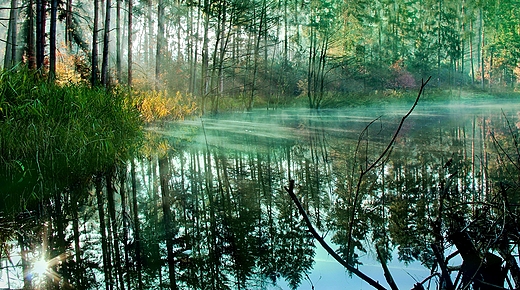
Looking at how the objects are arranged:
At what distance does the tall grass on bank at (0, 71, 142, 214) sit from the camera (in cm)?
366

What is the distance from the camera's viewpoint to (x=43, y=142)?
400 centimetres

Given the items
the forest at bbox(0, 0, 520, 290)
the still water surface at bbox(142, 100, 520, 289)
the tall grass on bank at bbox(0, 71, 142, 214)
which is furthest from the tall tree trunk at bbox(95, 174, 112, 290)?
the tall grass on bank at bbox(0, 71, 142, 214)

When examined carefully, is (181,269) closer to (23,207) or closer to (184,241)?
(184,241)

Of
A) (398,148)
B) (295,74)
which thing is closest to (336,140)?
(398,148)

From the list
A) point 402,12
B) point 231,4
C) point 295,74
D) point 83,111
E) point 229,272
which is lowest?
point 229,272

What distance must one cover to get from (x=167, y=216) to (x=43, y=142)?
1.74 meters

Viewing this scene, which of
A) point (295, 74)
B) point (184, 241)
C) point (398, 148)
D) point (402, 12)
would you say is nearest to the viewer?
point (184, 241)

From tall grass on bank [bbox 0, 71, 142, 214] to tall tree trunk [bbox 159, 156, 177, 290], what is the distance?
65cm

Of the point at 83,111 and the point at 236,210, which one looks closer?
the point at 236,210

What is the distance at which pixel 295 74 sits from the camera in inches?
989

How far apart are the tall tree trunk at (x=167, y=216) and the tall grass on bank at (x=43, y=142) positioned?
2.13 ft

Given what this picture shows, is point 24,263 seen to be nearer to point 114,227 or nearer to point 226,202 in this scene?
point 114,227

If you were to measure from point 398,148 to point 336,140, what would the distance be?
1521 mm

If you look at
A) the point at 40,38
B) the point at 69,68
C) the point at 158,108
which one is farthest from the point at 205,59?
the point at 40,38
